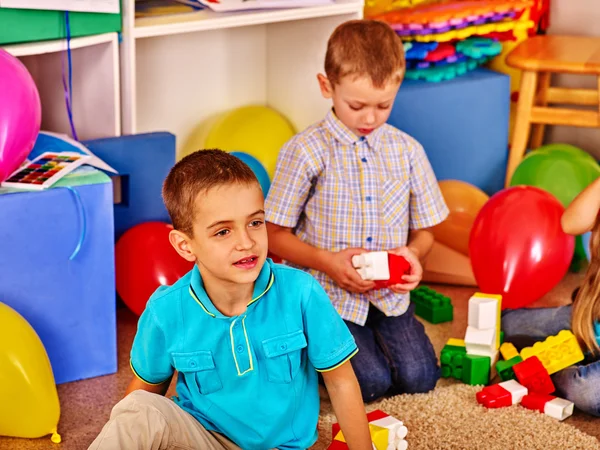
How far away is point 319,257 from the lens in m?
1.57

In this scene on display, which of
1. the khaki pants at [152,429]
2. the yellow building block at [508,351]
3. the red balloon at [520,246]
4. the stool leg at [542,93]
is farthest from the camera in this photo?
the stool leg at [542,93]

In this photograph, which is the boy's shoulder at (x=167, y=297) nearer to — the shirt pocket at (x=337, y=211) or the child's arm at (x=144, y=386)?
the child's arm at (x=144, y=386)

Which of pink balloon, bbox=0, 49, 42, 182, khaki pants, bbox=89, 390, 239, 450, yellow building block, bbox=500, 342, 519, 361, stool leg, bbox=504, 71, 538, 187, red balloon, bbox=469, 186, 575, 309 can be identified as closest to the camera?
khaki pants, bbox=89, 390, 239, 450

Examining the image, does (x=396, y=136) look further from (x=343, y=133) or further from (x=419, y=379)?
(x=419, y=379)

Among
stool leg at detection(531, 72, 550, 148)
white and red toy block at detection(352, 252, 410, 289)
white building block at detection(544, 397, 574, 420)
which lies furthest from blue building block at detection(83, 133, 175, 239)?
stool leg at detection(531, 72, 550, 148)

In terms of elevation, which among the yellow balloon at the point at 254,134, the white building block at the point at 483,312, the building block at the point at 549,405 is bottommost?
the building block at the point at 549,405

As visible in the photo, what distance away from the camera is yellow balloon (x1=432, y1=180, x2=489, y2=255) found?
2045 mm

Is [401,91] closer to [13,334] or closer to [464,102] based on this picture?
[464,102]

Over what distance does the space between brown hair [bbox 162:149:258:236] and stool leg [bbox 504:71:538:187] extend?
53.4 inches

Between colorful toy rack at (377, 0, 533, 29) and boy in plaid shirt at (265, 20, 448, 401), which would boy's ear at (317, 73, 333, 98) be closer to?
boy in plaid shirt at (265, 20, 448, 401)

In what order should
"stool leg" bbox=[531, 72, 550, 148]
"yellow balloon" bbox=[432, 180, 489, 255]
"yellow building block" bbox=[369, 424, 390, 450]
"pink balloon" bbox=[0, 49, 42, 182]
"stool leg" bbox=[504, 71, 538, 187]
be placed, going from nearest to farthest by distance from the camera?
"yellow building block" bbox=[369, 424, 390, 450], "pink balloon" bbox=[0, 49, 42, 182], "yellow balloon" bbox=[432, 180, 489, 255], "stool leg" bbox=[504, 71, 538, 187], "stool leg" bbox=[531, 72, 550, 148]

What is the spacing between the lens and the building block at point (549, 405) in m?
1.48

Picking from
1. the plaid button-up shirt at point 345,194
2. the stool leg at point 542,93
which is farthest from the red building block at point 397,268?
the stool leg at point 542,93

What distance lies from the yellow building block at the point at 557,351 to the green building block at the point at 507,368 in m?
0.02
